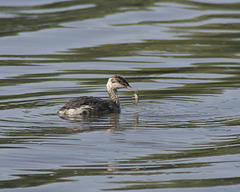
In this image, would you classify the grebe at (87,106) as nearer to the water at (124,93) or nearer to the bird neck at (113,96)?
the bird neck at (113,96)

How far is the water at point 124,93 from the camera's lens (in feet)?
31.0

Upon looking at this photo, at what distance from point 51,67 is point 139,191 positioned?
39.4 feet

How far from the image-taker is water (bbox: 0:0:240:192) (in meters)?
9.45

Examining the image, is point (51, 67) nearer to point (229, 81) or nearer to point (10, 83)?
point (10, 83)

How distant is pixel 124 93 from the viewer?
690 inches

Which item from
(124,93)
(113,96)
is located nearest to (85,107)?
(113,96)

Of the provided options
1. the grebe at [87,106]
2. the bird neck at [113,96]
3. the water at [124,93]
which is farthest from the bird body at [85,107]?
the bird neck at [113,96]

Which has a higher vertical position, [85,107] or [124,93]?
[85,107]

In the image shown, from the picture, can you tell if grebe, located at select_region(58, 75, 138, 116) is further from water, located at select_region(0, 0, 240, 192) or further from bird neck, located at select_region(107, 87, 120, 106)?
water, located at select_region(0, 0, 240, 192)

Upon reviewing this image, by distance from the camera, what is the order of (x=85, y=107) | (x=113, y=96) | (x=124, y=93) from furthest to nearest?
1. (x=124, y=93)
2. (x=113, y=96)
3. (x=85, y=107)

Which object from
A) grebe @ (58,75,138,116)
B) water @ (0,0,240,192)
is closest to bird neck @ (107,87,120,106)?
grebe @ (58,75,138,116)

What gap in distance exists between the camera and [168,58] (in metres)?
21.5

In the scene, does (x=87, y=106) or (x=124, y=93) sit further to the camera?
(x=124, y=93)

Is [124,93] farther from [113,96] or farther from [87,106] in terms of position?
[87,106]
